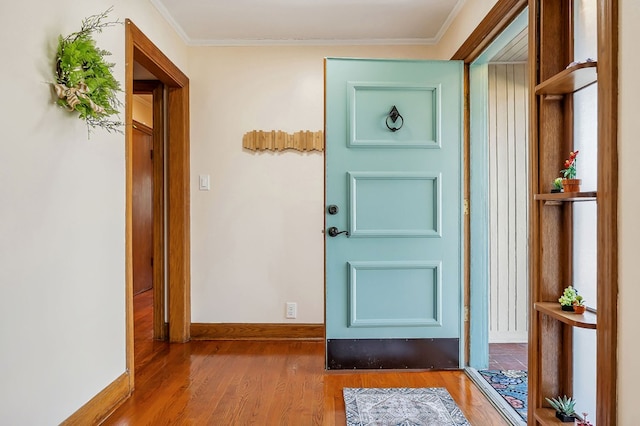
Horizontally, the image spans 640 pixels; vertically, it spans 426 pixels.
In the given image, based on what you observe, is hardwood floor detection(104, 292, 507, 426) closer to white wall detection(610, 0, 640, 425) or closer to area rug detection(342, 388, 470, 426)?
area rug detection(342, 388, 470, 426)

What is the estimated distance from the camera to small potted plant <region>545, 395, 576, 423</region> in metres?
1.54

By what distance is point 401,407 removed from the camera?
209 centimetres

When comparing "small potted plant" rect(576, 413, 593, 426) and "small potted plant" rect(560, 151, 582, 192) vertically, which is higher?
"small potted plant" rect(560, 151, 582, 192)

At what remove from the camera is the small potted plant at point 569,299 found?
1.51 meters

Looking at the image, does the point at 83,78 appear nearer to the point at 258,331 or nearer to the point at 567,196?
the point at 567,196

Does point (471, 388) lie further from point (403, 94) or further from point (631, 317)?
point (403, 94)

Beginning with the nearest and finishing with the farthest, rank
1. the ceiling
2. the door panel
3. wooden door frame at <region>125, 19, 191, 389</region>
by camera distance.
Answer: the ceiling, wooden door frame at <region>125, 19, 191, 389</region>, the door panel

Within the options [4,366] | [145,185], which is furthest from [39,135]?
[145,185]

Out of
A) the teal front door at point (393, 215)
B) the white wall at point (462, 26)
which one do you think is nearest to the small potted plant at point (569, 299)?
the teal front door at point (393, 215)

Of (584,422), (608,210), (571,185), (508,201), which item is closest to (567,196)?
(571,185)

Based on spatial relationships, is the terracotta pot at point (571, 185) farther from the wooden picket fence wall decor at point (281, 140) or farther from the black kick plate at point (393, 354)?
the wooden picket fence wall decor at point (281, 140)

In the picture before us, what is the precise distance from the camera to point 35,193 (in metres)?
1.55

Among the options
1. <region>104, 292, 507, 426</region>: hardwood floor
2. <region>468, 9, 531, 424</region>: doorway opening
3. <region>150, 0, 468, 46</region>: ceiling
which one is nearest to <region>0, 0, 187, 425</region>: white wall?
<region>104, 292, 507, 426</region>: hardwood floor

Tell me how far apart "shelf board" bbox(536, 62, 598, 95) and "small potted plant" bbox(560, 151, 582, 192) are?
25 centimetres
